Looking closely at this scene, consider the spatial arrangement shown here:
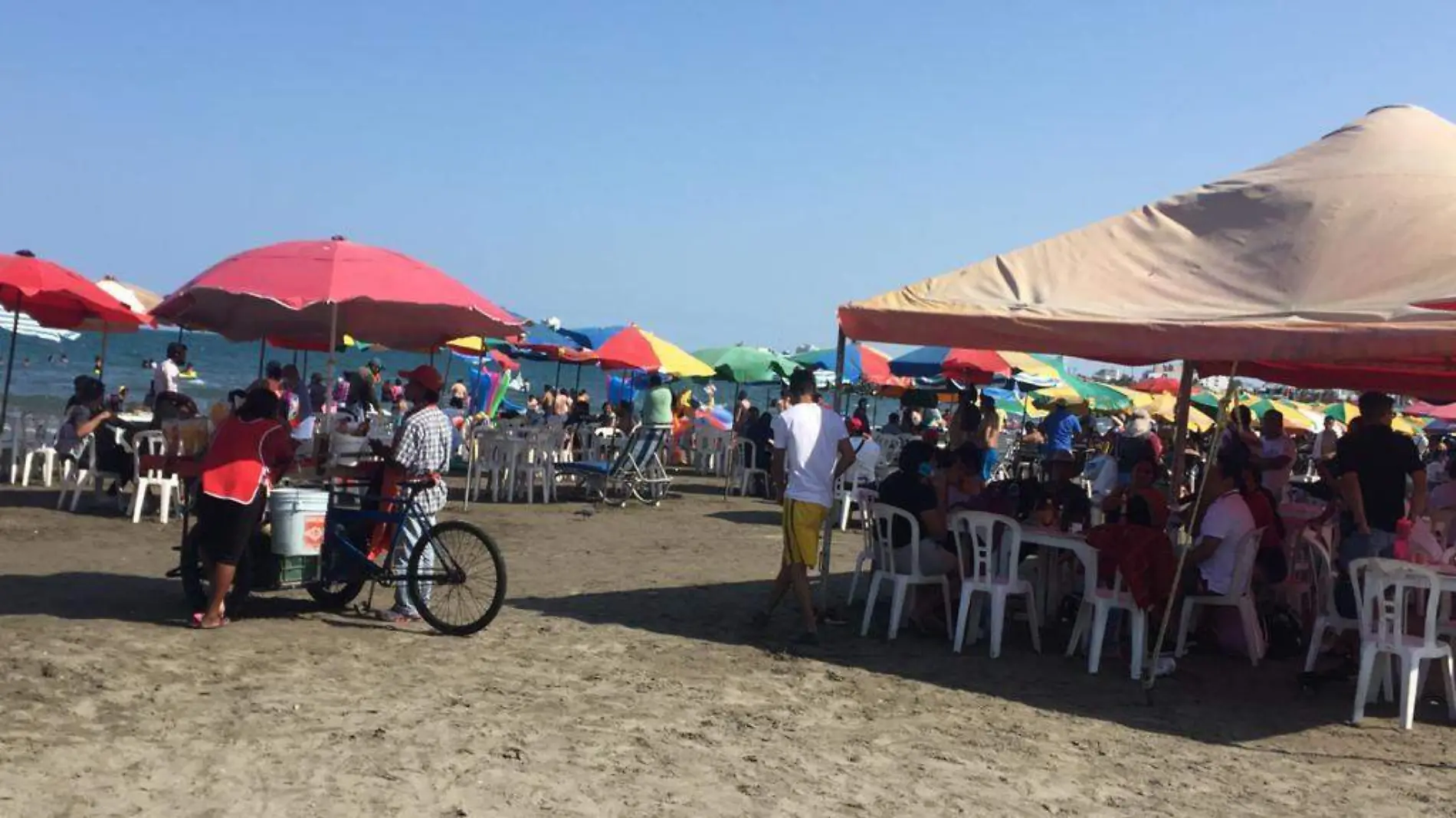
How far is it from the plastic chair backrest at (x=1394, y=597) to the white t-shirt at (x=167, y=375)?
34.9 ft

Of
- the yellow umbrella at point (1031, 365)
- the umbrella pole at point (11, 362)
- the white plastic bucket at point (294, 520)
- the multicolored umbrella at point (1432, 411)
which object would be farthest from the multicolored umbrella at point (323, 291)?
the multicolored umbrella at point (1432, 411)

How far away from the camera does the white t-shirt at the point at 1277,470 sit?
11.3 metres

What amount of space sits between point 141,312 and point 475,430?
4093 mm

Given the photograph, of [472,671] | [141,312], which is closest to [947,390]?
[141,312]

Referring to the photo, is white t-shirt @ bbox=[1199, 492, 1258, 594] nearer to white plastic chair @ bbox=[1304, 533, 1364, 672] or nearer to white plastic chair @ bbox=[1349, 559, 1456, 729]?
white plastic chair @ bbox=[1304, 533, 1364, 672]

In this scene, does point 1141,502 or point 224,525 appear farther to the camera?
point 1141,502

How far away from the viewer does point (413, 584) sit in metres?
7.33

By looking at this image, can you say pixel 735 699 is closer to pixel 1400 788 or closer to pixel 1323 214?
pixel 1400 788

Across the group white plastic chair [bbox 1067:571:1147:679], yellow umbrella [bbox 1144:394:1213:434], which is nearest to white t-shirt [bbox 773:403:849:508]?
white plastic chair [bbox 1067:571:1147:679]

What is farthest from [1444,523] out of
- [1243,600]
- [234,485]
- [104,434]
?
[104,434]

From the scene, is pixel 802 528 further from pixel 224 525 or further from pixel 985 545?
pixel 224 525

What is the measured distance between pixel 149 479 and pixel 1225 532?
8.97 m

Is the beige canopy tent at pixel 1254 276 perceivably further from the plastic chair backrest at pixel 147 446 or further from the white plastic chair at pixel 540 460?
the white plastic chair at pixel 540 460

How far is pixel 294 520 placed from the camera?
7.24m
